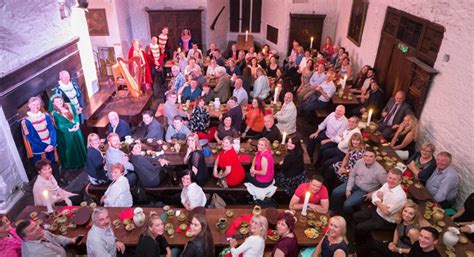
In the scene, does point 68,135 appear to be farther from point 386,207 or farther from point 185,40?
point 185,40

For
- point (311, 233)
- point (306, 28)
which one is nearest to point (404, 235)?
point (311, 233)

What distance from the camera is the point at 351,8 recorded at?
10.2m

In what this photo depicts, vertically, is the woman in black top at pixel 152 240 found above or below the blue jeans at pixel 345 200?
above

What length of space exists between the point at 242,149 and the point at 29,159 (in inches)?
151

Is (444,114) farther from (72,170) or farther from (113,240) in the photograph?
(72,170)

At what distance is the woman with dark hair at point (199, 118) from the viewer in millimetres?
6305

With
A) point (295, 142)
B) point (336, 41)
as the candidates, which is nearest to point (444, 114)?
point (295, 142)

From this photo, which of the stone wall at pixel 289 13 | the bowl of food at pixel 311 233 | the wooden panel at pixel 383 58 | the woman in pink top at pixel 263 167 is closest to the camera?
the bowl of food at pixel 311 233

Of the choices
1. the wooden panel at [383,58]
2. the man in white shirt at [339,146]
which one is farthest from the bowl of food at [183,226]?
the wooden panel at [383,58]

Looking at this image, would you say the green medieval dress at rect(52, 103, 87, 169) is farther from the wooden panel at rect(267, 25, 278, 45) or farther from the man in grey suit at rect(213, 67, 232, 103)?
the wooden panel at rect(267, 25, 278, 45)

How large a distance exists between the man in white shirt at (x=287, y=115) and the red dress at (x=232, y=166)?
1.94 meters

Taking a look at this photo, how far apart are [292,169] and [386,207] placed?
1405 millimetres

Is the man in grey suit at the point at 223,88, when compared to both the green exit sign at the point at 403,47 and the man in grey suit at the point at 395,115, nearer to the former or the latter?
the man in grey suit at the point at 395,115

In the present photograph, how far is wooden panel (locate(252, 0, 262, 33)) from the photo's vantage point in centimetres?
1336
